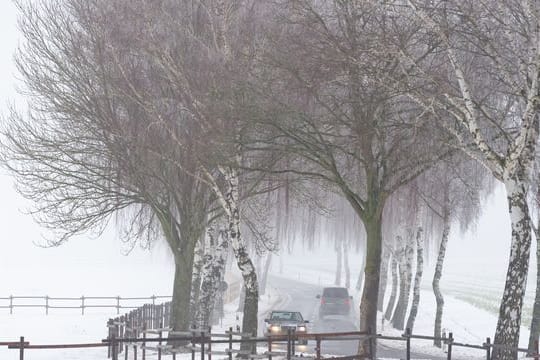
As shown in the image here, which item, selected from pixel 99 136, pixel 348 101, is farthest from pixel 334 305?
pixel 348 101

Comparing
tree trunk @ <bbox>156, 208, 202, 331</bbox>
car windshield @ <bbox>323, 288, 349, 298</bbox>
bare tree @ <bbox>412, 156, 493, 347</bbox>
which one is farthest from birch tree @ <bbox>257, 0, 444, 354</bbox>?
car windshield @ <bbox>323, 288, 349, 298</bbox>

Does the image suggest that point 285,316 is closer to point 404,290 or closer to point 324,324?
point 404,290

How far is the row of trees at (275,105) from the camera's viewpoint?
20031 mm

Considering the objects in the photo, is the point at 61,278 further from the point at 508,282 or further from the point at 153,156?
the point at 508,282

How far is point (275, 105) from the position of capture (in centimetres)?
2338

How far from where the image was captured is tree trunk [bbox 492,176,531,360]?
1923 cm

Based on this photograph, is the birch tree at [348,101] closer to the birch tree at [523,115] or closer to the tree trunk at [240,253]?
the birch tree at [523,115]

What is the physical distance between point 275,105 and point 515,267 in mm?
7394

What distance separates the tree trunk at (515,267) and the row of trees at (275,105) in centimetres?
3

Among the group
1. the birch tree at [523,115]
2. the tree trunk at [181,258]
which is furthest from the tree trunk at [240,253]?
the birch tree at [523,115]

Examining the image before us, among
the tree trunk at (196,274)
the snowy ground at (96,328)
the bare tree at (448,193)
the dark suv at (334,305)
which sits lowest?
the snowy ground at (96,328)

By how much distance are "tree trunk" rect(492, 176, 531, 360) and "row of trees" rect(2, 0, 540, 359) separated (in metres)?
0.03

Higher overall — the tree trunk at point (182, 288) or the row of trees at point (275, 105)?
the row of trees at point (275, 105)

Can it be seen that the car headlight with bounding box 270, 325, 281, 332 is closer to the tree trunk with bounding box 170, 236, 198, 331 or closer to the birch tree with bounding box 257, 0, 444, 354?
the tree trunk with bounding box 170, 236, 198, 331
